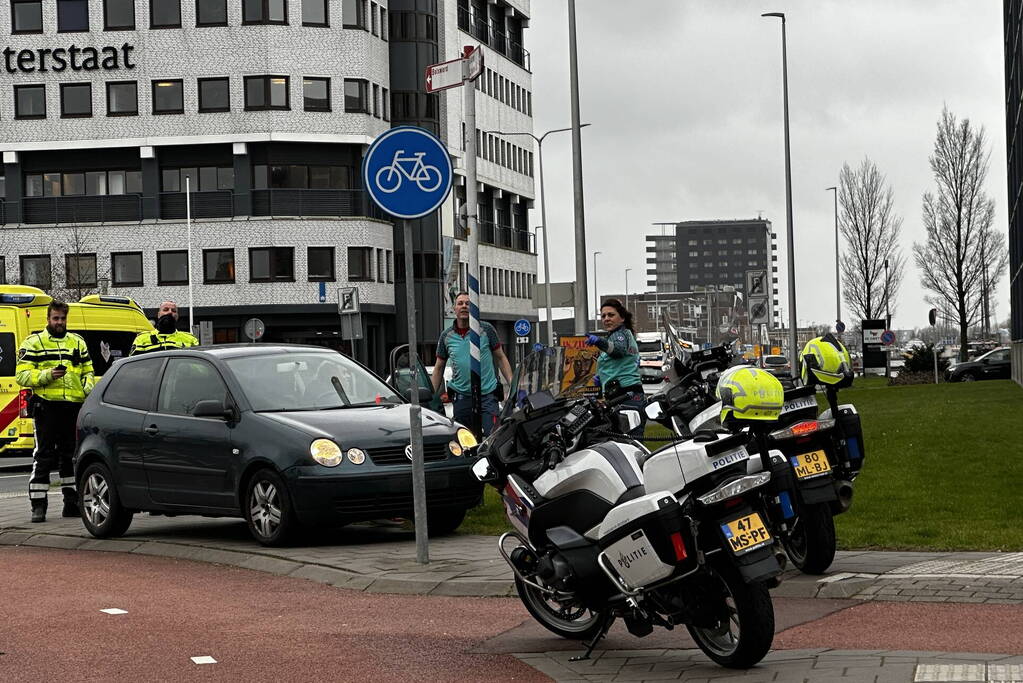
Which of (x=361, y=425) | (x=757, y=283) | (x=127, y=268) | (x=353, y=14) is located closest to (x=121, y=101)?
(x=127, y=268)

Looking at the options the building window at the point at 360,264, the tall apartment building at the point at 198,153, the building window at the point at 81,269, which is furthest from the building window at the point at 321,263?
the building window at the point at 81,269

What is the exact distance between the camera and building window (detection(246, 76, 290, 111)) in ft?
204

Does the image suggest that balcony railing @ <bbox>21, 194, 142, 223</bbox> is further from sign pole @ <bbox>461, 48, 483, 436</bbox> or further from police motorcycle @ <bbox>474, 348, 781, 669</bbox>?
police motorcycle @ <bbox>474, 348, 781, 669</bbox>

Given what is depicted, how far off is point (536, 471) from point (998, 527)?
5.01 metres

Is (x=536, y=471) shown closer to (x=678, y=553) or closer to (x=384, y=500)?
(x=678, y=553)

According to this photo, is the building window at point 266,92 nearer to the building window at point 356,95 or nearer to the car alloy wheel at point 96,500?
the building window at point 356,95

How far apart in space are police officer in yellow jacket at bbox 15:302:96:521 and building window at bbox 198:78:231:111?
48.8 metres

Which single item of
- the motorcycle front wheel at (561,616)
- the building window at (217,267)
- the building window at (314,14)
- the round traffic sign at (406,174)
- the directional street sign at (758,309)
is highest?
the building window at (314,14)

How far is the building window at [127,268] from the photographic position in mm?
62938

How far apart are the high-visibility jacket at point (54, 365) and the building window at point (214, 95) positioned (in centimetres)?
4882

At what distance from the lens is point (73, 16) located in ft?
207

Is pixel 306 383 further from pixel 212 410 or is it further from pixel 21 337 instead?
pixel 21 337

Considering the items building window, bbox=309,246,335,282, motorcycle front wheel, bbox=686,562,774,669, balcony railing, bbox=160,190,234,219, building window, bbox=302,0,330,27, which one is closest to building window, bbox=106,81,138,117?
balcony railing, bbox=160,190,234,219

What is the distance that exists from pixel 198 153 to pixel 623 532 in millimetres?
58083
